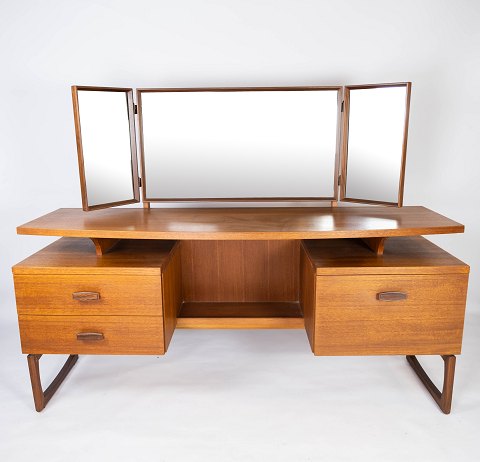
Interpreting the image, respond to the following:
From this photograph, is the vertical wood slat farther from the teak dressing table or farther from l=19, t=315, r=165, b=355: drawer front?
l=19, t=315, r=165, b=355: drawer front

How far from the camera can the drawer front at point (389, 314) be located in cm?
150

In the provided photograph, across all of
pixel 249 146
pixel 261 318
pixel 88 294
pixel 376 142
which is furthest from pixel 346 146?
pixel 88 294

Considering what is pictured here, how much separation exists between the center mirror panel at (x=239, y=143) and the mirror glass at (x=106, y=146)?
0.08 m

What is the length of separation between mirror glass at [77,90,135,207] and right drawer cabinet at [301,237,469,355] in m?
0.78

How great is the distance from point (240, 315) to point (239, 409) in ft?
1.13

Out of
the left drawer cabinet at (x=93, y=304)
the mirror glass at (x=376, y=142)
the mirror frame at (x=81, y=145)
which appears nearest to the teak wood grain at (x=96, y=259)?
the left drawer cabinet at (x=93, y=304)

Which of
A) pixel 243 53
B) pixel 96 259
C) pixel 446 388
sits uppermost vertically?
pixel 243 53

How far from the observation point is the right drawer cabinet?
149 centimetres

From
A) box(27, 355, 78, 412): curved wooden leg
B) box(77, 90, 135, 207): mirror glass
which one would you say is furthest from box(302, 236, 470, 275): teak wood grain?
box(27, 355, 78, 412): curved wooden leg

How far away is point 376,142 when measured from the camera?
68.3 inches

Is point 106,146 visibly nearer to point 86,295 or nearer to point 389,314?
point 86,295

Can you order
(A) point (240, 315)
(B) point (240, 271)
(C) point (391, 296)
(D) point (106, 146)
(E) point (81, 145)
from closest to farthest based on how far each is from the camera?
(C) point (391, 296) → (E) point (81, 145) → (D) point (106, 146) → (A) point (240, 315) → (B) point (240, 271)

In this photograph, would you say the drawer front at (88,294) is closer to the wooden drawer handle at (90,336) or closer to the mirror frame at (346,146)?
the wooden drawer handle at (90,336)

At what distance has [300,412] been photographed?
1.62 meters
